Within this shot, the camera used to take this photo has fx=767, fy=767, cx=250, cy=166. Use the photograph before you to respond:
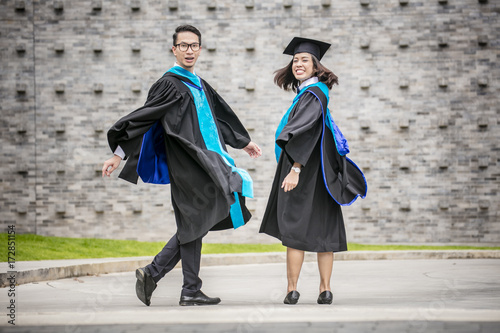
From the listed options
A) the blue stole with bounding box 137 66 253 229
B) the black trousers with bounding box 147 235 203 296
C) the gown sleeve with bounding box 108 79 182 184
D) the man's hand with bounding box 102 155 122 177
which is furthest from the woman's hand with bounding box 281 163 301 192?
the man's hand with bounding box 102 155 122 177

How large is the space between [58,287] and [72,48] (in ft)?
31.3

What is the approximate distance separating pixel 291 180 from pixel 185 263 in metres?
1.04

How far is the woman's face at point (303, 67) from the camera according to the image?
6445mm

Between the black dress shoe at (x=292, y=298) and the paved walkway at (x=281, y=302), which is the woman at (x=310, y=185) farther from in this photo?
the paved walkway at (x=281, y=302)

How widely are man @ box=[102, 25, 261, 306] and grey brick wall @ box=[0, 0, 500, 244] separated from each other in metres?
10.1

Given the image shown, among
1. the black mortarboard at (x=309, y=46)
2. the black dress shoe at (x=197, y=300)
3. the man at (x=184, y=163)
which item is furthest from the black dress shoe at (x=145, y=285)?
the black mortarboard at (x=309, y=46)

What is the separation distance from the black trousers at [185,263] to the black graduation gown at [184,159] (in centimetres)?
11

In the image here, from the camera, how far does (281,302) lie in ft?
20.3

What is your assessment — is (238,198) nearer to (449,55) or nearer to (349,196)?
(349,196)

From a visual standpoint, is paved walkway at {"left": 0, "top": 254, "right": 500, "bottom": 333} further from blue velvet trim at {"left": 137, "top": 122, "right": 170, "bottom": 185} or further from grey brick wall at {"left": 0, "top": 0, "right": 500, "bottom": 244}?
grey brick wall at {"left": 0, "top": 0, "right": 500, "bottom": 244}

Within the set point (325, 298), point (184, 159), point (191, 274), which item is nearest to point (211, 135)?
point (184, 159)

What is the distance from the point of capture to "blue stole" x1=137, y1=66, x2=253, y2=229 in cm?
609

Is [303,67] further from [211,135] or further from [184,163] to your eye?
[184,163]

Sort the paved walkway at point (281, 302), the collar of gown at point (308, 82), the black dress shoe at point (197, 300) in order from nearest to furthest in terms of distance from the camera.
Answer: the paved walkway at point (281, 302)
the black dress shoe at point (197, 300)
the collar of gown at point (308, 82)
